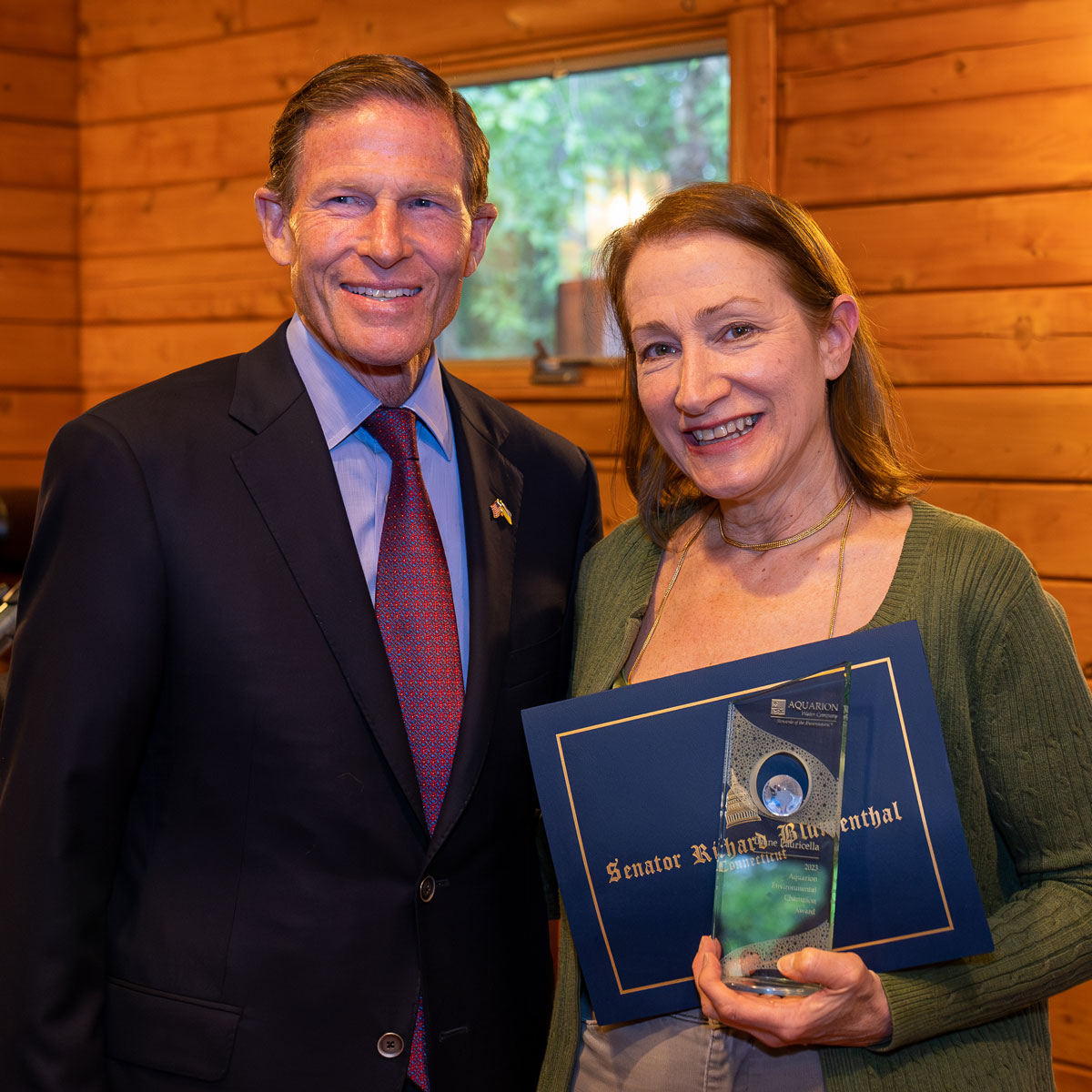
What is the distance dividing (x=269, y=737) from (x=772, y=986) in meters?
0.63

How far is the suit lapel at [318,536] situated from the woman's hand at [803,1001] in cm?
39

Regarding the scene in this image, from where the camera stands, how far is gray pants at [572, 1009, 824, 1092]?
4.27ft

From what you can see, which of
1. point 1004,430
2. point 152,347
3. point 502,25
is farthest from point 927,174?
point 152,347

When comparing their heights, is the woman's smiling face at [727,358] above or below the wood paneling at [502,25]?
below

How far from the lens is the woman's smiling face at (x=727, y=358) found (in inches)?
56.4

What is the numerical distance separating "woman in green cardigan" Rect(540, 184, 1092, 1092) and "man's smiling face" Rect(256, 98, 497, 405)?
0.27 m

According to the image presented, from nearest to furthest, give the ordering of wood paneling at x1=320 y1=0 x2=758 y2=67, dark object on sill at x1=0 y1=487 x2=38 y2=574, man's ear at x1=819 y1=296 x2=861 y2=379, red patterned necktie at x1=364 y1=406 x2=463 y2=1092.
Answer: red patterned necktie at x1=364 y1=406 x2=463 y2=1092, man's ear at x1=819 y1=296 x2=861 y2=379, dark object on sill at x1=0 y1=487 x2=38 y2=574, wood paneling at x1=320 y1=0 x2=758 y2=67

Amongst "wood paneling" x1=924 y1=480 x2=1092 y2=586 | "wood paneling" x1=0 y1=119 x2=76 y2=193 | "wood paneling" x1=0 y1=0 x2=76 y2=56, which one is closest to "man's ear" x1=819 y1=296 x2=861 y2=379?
"wood paneling" x1=924 y1=480 x2=1092 y2=586

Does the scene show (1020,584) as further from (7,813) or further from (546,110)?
(546,110)

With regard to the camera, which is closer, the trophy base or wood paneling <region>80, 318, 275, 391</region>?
the trophy base

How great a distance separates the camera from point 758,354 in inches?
56.4

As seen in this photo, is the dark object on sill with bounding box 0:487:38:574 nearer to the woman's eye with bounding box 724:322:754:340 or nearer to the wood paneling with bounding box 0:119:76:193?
the woman's eye with bounding box 724:322:754:340

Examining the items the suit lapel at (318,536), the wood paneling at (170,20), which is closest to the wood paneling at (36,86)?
the wood paneling at (170,20)

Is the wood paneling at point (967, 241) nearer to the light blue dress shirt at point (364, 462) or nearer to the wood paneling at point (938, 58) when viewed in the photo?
the wood paneling at point (938, 58)
